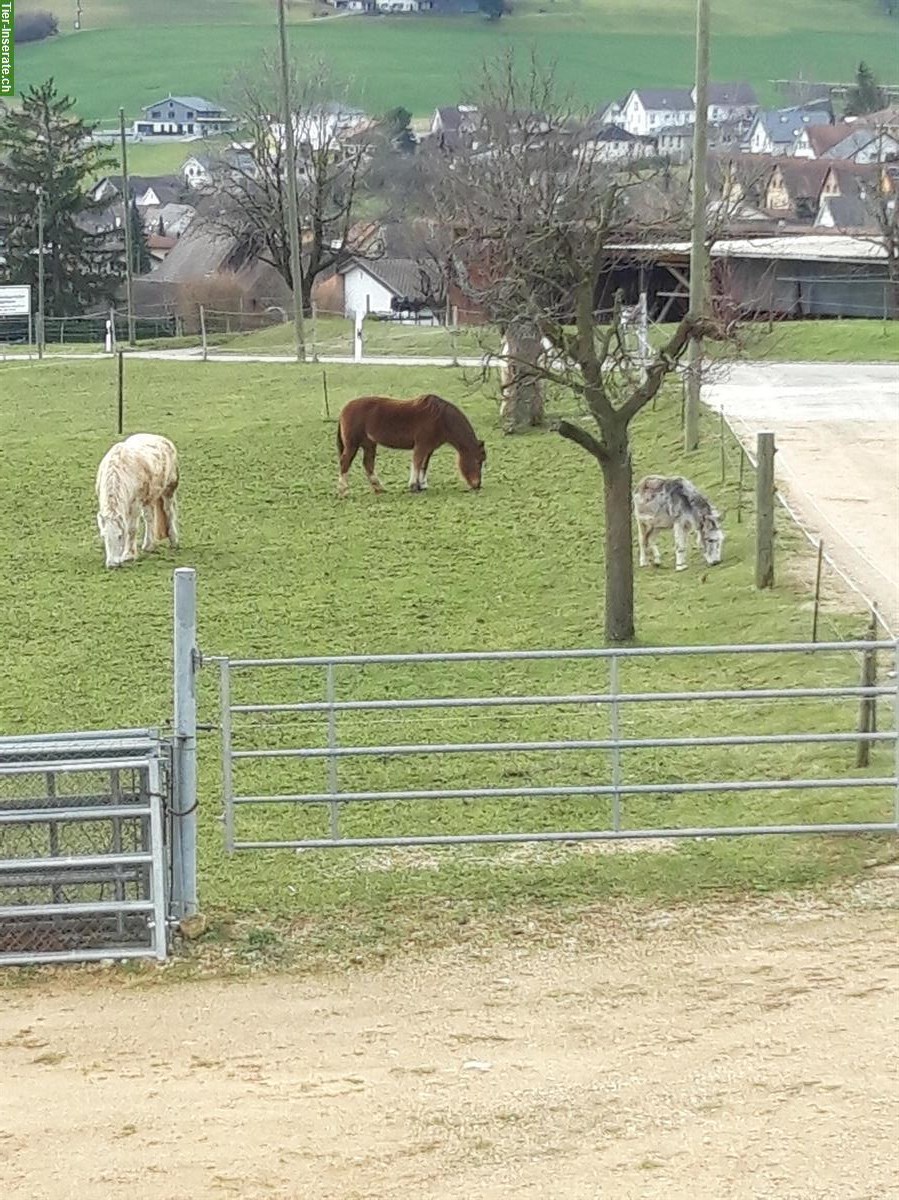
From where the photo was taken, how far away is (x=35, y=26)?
135 meters

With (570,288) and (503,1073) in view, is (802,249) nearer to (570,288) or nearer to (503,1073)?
(570,288)

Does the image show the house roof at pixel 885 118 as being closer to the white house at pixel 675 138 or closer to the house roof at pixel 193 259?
the white house at pixel 675 138

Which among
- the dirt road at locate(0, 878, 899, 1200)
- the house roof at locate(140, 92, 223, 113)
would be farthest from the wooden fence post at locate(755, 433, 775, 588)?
the house roof at locate(140, 92, 223, 113)

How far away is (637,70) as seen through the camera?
13488 centimetres

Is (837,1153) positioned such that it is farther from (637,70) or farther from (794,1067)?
(637,70)

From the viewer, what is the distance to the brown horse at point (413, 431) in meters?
23.6

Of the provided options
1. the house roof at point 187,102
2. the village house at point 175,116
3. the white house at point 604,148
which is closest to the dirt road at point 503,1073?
the white house at point 604,148

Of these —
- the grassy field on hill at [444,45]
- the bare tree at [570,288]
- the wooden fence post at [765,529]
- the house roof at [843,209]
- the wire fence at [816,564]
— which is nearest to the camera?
the wire fence at [816,564]

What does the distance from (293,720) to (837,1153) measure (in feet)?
25.0

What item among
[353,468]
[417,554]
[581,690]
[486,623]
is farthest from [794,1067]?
[353,468]

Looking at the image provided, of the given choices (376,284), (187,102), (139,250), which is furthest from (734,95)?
(376,284)

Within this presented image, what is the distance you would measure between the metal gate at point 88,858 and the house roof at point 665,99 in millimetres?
123330

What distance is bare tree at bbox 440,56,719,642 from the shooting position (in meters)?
15.0

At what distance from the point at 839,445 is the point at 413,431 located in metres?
5.51
